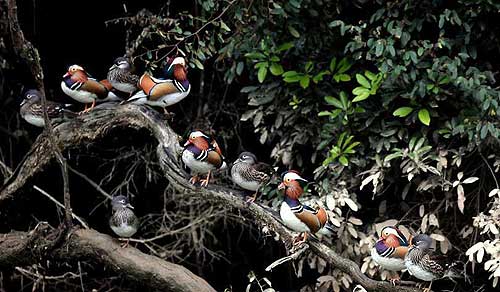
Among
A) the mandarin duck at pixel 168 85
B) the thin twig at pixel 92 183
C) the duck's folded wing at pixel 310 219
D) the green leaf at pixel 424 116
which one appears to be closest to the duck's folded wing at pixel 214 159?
the mandarin duck at pixel 168 85

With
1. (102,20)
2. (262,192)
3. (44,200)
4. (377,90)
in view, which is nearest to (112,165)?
(44,200)

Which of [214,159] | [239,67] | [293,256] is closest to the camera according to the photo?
[293,256]

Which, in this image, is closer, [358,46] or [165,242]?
[358,46]

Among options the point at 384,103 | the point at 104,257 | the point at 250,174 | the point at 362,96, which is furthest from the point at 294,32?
the point at 104,257

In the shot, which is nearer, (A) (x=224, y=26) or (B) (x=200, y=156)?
(B) (x=200, y=156)

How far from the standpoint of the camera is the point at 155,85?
5.65m

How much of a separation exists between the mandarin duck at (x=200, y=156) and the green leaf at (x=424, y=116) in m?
1.28

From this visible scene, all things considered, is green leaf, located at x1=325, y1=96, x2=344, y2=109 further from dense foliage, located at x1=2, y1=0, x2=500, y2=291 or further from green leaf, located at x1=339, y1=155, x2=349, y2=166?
green leaf, located at x1=339, y1=155, x2=349, y2=166

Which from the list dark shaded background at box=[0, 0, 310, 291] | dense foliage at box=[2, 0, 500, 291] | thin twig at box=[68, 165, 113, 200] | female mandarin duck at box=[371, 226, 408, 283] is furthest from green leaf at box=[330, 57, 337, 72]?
thin twig at box=[68, 165, 113, 200]

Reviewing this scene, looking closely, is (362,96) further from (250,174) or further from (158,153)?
(158,153)

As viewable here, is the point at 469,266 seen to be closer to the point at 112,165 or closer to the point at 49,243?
the point at 49,243

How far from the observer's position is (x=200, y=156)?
531 centimetres

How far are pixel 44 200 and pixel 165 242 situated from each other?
1127 millimetres

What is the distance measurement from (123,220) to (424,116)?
2.03 m
